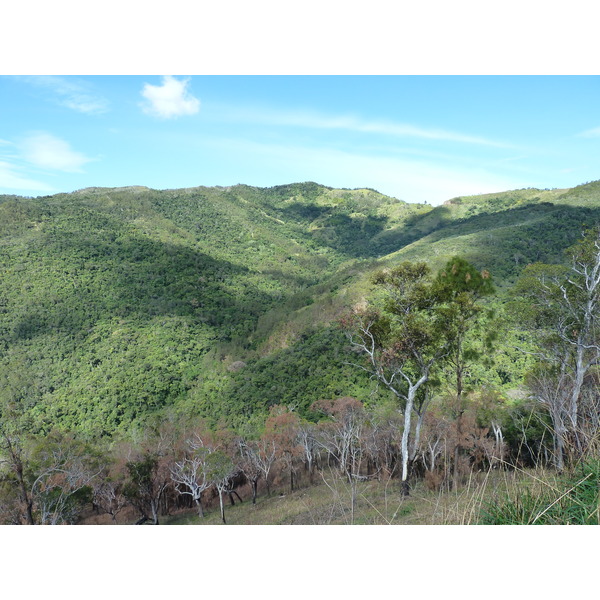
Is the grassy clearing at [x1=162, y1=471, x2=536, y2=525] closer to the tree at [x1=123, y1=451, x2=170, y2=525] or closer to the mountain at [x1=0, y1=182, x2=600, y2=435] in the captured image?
the tree at [x1=123, y1=451, x2=170, y2=525]

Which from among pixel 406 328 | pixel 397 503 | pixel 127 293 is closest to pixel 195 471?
pixel 397 503

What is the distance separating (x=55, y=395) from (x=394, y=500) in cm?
3074

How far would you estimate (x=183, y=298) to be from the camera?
44406 millimetres

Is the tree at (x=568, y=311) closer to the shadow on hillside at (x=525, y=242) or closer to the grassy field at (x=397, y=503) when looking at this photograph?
the grassy field at (x=397, y=503)

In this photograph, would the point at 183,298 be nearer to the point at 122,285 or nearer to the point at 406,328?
the point at 122,285

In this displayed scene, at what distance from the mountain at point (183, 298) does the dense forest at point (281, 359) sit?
228mm

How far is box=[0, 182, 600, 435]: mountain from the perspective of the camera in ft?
83.3

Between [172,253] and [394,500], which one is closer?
[394,500]

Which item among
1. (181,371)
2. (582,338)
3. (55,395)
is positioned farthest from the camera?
(181,371)

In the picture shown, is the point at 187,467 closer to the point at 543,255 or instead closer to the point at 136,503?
the point at 136,503

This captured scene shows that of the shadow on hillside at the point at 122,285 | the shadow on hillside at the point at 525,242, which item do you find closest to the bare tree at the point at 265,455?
the shadow on hillside at the point at 525,242

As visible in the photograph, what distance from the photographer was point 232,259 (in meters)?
63.6

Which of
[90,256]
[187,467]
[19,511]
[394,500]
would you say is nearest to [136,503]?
[187,467]

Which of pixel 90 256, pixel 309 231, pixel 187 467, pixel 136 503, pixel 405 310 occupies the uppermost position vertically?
pixel 309 231
